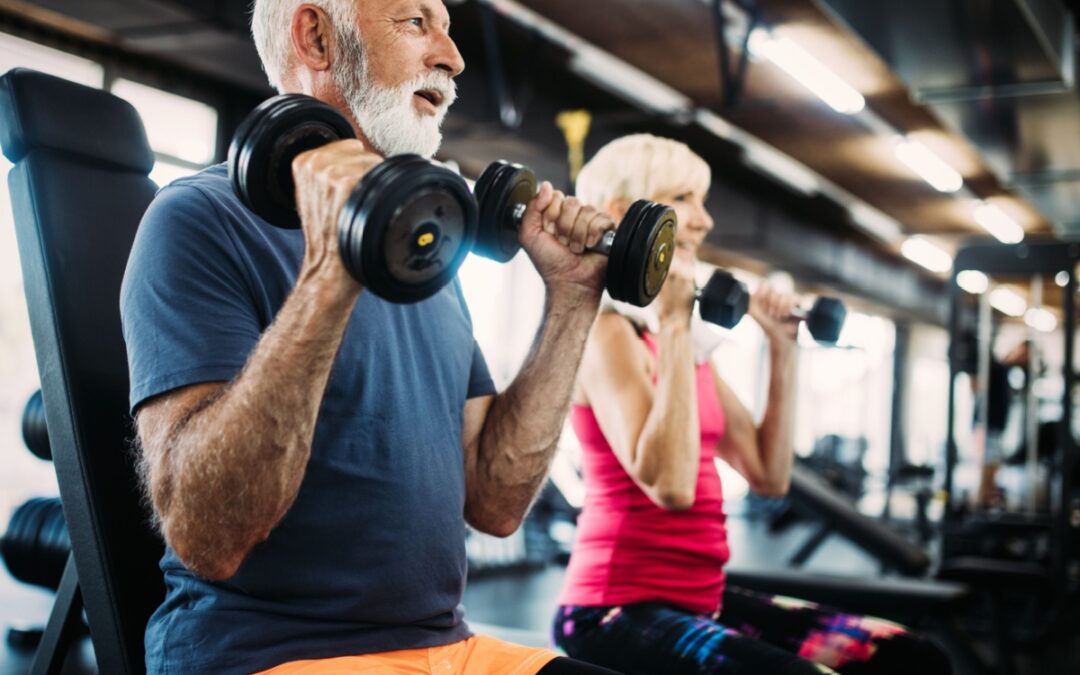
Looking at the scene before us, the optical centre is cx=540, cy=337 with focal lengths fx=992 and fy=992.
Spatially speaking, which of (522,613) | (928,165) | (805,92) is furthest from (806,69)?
(522,613)

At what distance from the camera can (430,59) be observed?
122 cm

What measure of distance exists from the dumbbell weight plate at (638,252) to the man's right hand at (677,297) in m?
0.45

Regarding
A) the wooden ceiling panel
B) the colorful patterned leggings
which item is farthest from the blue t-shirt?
the wooden ceiling panel

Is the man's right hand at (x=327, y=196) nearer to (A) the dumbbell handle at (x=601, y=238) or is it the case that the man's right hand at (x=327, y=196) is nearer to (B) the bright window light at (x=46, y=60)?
(A) the dumbbell handle at (x=601, y=238)

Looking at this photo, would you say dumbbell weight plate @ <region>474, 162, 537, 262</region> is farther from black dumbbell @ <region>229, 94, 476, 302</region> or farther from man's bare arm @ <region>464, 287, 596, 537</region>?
black dumbbell @ <region>229, 94, 476, 302</region>

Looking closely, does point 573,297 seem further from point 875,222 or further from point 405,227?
point 875,222

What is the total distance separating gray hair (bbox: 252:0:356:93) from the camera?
1.17 m

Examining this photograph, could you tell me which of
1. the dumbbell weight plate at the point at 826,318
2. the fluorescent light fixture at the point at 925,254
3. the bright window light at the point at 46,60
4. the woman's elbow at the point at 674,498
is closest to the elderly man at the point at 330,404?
the woman's elbow at the point at 674,498

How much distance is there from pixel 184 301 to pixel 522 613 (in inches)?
150

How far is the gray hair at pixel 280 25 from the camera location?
1174 mm

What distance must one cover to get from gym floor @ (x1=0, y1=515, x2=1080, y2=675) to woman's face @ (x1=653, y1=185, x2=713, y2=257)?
95cm

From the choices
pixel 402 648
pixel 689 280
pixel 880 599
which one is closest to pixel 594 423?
pixel 689 280

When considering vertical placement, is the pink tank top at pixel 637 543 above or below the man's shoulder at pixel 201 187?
below

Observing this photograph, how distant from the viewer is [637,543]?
1.63 m
